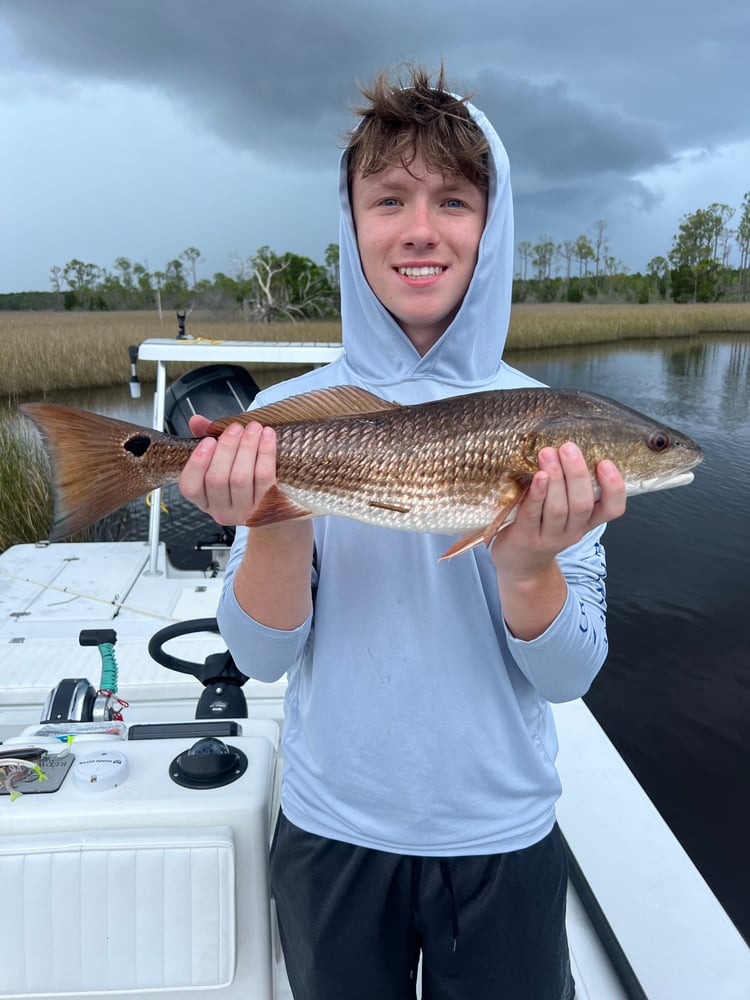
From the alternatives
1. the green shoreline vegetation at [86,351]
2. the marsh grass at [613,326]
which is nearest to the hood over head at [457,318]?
the green shoreline vegetation at [86,351]

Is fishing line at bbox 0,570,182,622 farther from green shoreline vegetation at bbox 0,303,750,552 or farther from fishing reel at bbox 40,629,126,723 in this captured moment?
fishing reel at bbox 40,629,126,723

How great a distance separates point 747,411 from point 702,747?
1341 centimetres

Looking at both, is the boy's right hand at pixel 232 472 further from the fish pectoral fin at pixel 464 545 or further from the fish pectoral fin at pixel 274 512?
the fish pectoral fin at pixel 464 545

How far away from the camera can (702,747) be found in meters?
7.02

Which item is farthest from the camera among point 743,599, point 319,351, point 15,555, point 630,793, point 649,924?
point 743,599

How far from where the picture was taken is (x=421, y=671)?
1746 millimetres

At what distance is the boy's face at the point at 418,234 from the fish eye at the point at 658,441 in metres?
0.71

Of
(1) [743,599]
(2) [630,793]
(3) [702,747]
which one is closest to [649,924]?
(2) [630,793]

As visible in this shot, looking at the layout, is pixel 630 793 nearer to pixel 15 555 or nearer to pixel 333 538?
pixel 333 538

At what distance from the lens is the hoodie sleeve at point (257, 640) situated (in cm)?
173

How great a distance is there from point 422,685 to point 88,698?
1.60 meters

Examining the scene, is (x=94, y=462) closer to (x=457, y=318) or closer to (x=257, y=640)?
(x=257, y=640)

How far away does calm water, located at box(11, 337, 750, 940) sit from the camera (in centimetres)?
625

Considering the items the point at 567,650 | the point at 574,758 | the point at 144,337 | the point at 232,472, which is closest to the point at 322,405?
the point at 232,472
